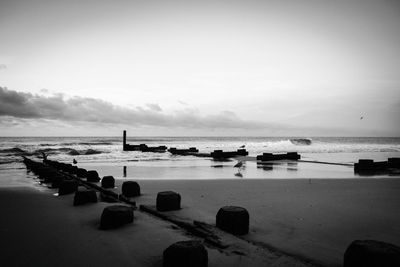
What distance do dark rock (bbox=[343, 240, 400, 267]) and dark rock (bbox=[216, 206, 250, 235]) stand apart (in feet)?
5.01

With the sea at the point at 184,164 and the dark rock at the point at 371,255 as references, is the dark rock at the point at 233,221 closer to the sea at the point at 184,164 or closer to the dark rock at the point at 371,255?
Result: the dark rock at the point at 371,255

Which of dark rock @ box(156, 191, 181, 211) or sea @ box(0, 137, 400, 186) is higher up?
dark rock @ box(156, 191, 181, 211)

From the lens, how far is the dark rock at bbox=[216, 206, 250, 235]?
149 inches

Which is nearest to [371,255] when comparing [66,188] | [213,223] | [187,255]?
[187,255]

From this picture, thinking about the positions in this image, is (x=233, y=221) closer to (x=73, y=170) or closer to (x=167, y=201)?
(x=167, y=201)

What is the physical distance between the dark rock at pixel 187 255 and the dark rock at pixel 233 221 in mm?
1232

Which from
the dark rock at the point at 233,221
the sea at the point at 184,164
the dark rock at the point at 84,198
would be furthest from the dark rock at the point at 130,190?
the sea at the point at 184,164

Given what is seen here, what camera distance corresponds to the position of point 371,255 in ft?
7.64

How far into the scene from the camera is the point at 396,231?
4254 mm

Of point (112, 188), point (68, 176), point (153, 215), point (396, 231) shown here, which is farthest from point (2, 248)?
point (68, 176)

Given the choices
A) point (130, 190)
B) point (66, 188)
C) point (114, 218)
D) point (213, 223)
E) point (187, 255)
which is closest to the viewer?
point (187, 255)

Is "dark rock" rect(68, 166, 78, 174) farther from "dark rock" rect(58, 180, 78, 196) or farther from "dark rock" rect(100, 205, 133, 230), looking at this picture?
"dark rock" rect(100, 205, 133, 230)

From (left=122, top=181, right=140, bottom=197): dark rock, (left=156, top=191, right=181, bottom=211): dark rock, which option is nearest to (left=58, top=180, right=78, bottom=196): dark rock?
(left=122, top=181, right=140, bottom=197): dark rock

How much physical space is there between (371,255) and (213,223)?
258 centimetres
